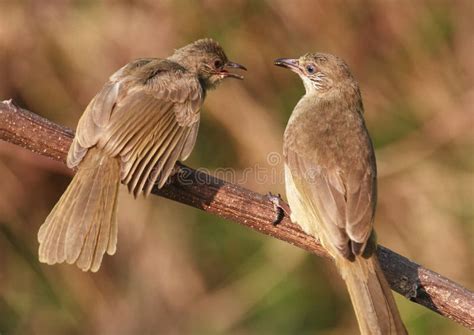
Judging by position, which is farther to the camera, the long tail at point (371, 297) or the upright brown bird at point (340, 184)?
the upright brown bird at point (340, 184)

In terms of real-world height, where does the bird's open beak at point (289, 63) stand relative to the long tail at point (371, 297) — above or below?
above

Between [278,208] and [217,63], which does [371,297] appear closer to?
[278,208]

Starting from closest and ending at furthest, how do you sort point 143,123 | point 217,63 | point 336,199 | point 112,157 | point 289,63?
point 336,199 → point 112,157 → point 143,123 → point 289,63 → point 217,63

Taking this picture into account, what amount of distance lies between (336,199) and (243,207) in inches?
21.2

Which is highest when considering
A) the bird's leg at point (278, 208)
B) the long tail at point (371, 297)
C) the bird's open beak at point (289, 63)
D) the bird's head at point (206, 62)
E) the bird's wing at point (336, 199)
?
the bird's open beak at point (289, 63)

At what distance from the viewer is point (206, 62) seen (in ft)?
20.2

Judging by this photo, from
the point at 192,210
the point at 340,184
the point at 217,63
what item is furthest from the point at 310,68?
the point at 192,210

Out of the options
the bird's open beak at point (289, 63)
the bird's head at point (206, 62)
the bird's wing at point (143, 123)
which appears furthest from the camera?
the bird's head at point (206, 62)

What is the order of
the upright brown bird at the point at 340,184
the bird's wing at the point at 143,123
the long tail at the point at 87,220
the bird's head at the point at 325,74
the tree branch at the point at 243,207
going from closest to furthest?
1. the upright brown bird at the point at 340,184
2. the tree branch at the point at 243,207
3. the long tail at the point at 87,220
4. the bird's wing at the point at 143,123
5. the bird's head at the point at 325,74

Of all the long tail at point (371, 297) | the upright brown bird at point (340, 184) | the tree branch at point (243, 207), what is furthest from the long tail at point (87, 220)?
the long tail at point (371, 297)

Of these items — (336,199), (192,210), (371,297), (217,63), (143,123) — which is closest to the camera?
(371,297)

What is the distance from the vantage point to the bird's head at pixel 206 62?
6.15m

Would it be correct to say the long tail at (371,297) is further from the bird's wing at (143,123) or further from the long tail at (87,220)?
the long tail at (87,220)

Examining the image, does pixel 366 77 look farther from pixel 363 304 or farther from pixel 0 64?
pixel 363 304
